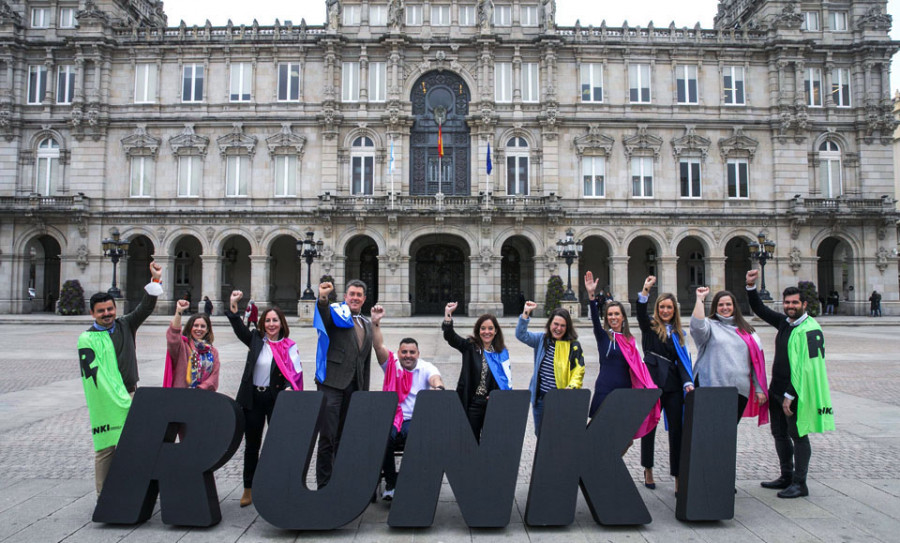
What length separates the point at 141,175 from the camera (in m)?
35.3

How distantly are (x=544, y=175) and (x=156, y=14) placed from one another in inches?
1311

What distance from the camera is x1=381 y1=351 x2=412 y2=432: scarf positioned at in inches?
244

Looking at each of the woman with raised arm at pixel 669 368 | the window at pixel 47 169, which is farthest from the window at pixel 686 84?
the window at pixel 47 169

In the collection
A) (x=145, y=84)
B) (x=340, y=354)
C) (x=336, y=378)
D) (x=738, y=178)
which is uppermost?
(x=145, y=84)

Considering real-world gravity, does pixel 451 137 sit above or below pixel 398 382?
above

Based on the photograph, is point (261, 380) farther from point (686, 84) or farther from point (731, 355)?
point (686, 84)

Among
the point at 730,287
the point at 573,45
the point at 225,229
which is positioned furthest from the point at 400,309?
the point at 730,287

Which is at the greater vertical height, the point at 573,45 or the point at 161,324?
the point at 573,45

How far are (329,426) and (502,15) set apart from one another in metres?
35.2

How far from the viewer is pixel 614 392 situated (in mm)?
5812

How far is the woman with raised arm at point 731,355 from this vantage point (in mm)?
6500

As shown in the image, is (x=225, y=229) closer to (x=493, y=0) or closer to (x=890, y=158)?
(x=493, y=0)

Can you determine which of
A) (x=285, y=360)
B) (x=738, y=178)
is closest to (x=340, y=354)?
(x=285, y=360)

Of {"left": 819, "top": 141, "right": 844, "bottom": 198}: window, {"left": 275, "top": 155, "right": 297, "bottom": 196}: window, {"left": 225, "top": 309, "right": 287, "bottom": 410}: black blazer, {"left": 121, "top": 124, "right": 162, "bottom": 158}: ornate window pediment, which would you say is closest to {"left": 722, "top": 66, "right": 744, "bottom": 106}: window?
{"left": 819, "top": 141, "right": 844, "bottom": 198}: window
